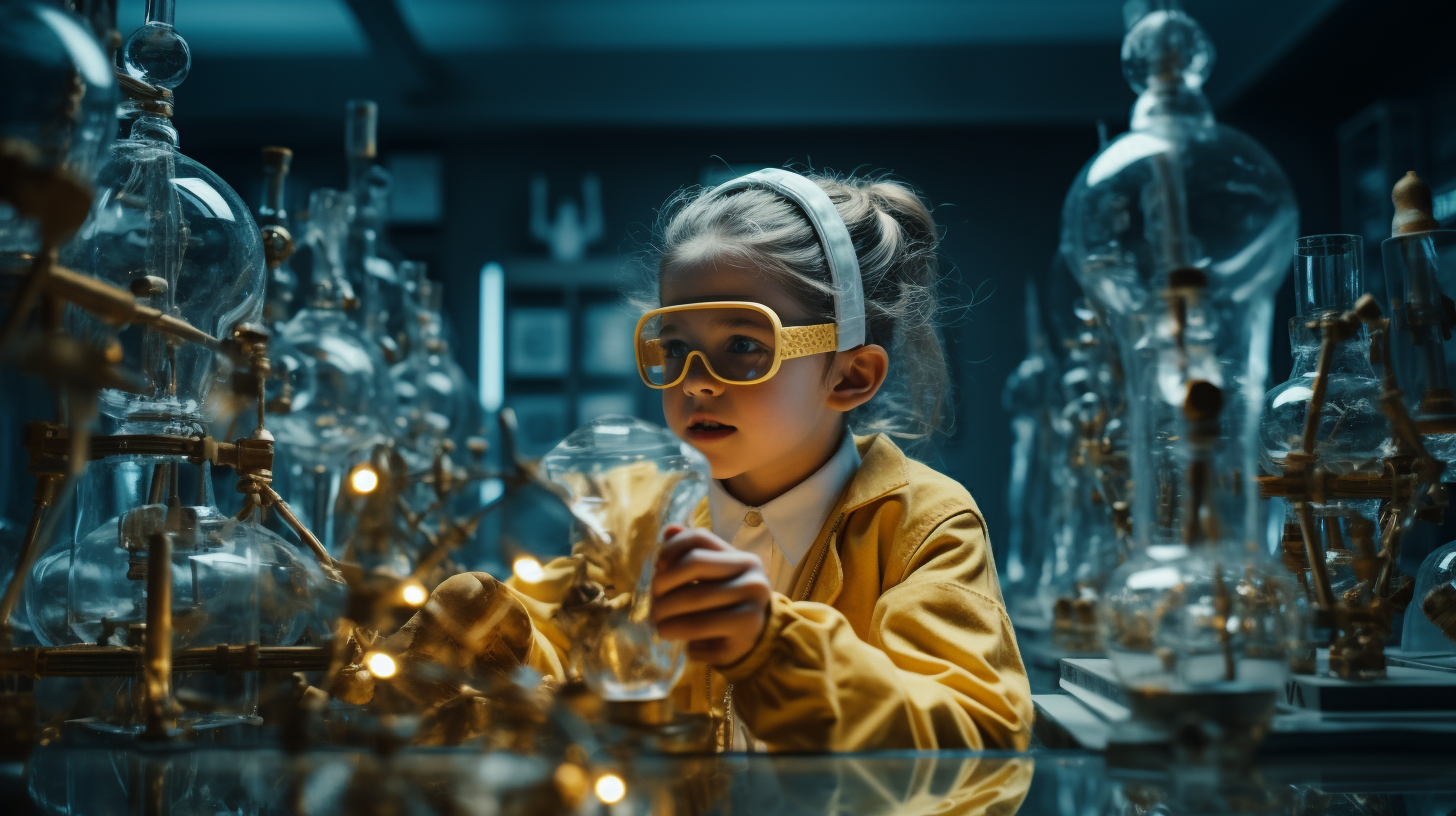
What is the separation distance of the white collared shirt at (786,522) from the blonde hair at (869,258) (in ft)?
0.64

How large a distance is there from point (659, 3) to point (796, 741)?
5077mm

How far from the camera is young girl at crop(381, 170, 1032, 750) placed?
826 mm

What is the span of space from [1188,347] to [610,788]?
42 cm

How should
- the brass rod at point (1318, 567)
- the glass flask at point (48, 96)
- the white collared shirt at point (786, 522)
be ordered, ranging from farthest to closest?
the white collared shirt at point (786, 522)
the brass rod at point (1318, 567)
the glass flask at point (48, 96)

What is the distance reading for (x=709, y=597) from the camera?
29.9 inches

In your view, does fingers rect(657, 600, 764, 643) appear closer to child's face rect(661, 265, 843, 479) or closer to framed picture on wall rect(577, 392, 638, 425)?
child's face rect(661, 265, 843, 479)

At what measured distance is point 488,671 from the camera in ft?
3.30

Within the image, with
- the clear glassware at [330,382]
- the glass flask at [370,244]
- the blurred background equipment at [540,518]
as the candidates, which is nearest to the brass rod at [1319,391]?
the blurred background equipment at [540,518]

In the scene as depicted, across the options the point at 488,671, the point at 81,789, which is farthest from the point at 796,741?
the point at 81,789

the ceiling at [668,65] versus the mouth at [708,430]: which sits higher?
the ceiling at [668,65]

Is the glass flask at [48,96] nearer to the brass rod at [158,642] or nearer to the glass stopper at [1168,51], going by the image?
the brass rod at [158,642]

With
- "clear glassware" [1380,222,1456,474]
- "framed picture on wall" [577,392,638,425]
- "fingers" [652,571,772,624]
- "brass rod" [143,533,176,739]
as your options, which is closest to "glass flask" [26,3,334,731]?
"brass rod" [143,533,176,739]

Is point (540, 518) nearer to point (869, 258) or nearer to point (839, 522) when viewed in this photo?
point (839, 522)

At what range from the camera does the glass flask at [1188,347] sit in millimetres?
663
